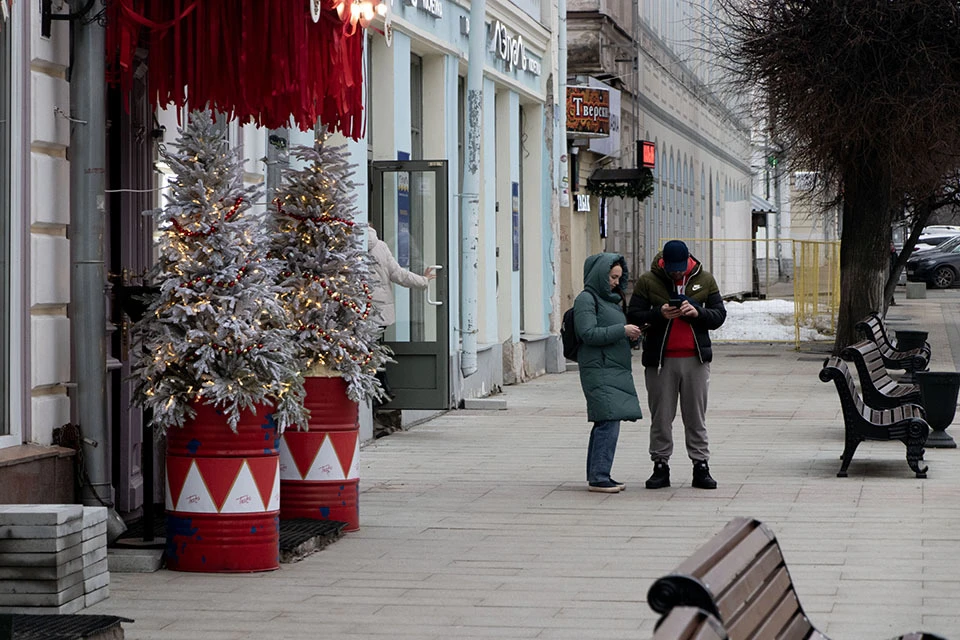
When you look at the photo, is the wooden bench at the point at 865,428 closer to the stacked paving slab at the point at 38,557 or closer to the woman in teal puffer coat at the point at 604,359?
the woman in teal puffer coat at the point at 604,359

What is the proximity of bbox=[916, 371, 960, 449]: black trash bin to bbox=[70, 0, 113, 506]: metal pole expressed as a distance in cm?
783

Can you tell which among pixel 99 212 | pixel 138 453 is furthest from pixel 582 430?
pixel 99 212

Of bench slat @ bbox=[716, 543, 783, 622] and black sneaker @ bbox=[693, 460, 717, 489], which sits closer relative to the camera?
bench slat @ bbox=[716, 543, 783, 622]

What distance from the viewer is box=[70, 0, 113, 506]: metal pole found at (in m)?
8.38

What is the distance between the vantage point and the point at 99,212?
8.45m

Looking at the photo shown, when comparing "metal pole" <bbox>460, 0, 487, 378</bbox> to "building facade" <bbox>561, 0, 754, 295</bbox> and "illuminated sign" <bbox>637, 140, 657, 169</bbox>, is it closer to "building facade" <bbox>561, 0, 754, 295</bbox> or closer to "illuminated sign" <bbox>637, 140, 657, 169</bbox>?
"building facade" <bbox>561, 0, 754, 295</bbox>

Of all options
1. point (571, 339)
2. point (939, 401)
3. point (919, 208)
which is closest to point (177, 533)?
point (571, 339)

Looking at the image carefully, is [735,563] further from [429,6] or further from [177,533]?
[429,6]

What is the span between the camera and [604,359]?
11.2m

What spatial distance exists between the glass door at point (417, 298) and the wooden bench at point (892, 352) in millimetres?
4156

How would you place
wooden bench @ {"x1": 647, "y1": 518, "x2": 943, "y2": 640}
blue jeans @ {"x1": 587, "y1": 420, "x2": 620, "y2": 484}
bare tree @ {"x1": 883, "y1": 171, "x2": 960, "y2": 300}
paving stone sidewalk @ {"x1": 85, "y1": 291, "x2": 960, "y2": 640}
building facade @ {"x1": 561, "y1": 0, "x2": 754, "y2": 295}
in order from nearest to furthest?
1. wooden bench @ {"x1": 647, "y1": 518, "x2": 943, "y2": 640}
2. paving stone sidewalk @ {"x1": 85, "y1": 291, "x2": 960, "y2": 640}
3. blue jeans @ {"x1": 587, "y1": 420, "x2": 620, "y2": 484}
4. building facade @ {"x1": 561, "y1": 0, "x2": 754, "y2": 295}
5. bare tree @ {"x1": 883, "y1": 171, "x2": 960, "y2": 300}

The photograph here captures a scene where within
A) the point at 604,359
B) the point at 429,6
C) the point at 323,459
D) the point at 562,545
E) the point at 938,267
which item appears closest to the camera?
the point at 562,545

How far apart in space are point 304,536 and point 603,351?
310 cm

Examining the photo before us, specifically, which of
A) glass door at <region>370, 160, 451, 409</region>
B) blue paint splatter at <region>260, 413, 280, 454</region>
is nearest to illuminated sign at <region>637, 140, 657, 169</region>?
glass door at <region>370, 160, 451, 409</region>
